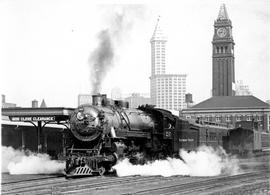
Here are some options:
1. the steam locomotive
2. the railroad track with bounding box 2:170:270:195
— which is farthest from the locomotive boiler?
the railroad track with bounding box 2:170:270:195

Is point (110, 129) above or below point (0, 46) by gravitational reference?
below

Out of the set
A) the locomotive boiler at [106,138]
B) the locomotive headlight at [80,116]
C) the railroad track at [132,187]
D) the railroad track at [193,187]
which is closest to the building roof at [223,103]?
the locomotive boiler at [106,138]

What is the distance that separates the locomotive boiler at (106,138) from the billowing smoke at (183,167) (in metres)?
0.60

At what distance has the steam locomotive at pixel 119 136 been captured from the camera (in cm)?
1964

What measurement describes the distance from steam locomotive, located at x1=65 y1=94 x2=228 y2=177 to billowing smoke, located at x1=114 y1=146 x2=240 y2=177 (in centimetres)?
41

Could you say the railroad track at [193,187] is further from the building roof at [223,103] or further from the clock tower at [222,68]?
the clock tower at [222,68]

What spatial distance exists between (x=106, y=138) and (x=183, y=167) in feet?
12.3

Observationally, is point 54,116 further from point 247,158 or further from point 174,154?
point 247,158

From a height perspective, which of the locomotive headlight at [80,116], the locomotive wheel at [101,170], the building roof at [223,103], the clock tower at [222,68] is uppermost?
the clock tower at [222,68]

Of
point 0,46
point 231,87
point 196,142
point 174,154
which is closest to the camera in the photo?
point 0,46

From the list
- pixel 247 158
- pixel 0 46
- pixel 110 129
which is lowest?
pixel 247 158

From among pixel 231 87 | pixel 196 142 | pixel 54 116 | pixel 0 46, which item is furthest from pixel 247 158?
pixel 231 87

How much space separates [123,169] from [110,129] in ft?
5.39

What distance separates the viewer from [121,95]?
2430cm
